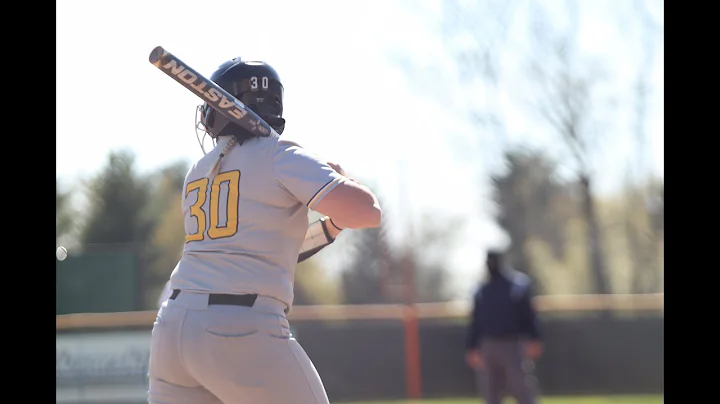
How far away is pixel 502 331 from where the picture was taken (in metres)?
9.87

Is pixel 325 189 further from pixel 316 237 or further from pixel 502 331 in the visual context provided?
pixel 502 331

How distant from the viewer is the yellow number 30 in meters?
3.53

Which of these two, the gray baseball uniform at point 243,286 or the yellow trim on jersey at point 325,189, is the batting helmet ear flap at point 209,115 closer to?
the gray baseball uniform at point 243,286

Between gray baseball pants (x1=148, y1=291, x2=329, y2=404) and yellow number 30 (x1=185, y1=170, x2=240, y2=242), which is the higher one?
yellow number 30 (x1=185, y1=170, x2=240, y2=242)

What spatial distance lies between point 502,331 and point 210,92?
22.4 ft

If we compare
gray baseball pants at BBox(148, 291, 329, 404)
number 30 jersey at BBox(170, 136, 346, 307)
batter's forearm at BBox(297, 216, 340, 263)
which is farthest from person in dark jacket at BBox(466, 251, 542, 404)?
gray baseball pants at BBox(148, 291, 329, 404)

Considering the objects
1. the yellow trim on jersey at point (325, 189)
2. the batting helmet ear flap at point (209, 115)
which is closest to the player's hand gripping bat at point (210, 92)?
the batting helmet ear flap at point (209, 115)

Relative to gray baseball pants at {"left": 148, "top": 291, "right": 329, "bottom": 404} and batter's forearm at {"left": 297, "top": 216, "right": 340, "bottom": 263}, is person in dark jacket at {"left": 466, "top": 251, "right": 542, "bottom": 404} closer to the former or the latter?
batter's forearm at {"left": 297, "top": 216, "right": 340, "bottom": 263}

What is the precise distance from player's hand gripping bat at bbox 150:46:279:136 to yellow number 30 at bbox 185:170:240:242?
0.19 metres

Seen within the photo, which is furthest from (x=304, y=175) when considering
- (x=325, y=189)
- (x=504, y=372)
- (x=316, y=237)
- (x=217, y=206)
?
(x=504, y=372)

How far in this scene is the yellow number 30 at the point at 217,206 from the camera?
3.53 meters
